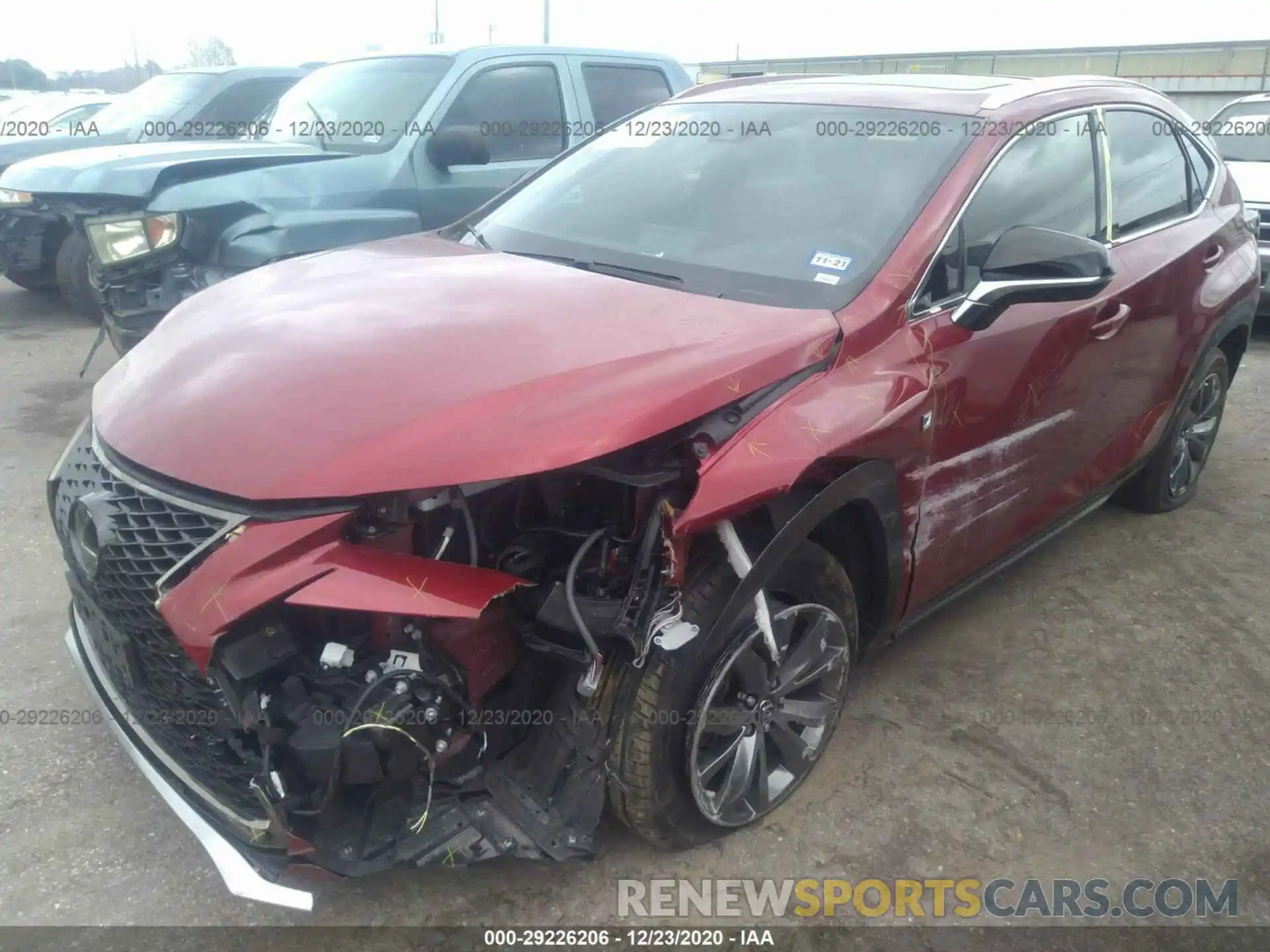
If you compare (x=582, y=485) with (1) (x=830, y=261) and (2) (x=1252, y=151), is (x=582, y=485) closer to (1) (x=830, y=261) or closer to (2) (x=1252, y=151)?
(1) (x=830, y=261)

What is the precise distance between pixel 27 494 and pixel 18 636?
142 centimetres

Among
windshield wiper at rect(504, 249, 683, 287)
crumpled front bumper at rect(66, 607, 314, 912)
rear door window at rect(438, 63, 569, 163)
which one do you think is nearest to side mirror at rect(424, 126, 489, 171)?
rear door window at rect(438, 63, 569, 163)

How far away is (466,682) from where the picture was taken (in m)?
2.06

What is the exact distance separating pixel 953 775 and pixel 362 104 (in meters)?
5.06

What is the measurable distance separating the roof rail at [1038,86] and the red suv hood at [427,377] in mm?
1145

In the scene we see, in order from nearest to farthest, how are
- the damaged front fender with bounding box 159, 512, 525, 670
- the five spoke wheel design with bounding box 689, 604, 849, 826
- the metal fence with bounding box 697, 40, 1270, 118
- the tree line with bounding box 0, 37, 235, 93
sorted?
the damaged front fender with bounding box 159, 512, 525, 670
the five spoke wheel design with bounding box 689, 604, 849, 826
the metal fence with bounding box 697, 40, 1270, 118
the tree line with bounding box 0, 37, 235, 93

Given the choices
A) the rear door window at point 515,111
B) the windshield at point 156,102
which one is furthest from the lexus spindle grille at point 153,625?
the windshield at point 156,102

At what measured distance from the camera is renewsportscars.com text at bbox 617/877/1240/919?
91.7 inches

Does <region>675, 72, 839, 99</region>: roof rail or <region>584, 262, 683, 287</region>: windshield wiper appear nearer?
<region>584, 262, 683, 287</region>: windshield wiper

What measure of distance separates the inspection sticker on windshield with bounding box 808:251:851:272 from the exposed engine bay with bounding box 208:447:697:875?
81cm

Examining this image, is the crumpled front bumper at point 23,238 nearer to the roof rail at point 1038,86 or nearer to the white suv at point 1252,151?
the roof rail at point 1038,86

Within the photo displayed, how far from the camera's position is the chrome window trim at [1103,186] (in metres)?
2.57

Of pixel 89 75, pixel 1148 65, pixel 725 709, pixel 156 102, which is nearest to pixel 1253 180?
pixel 725 709

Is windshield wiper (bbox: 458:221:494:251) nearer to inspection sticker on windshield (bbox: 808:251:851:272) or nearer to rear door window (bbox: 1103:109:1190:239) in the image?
inspection sticker on windshield (bbox: 808:251:851:272)
